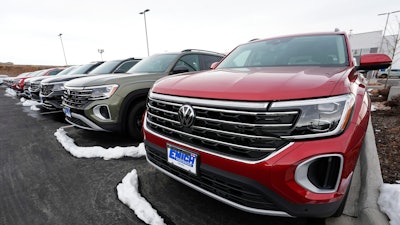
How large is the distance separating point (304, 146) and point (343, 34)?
2.25 m

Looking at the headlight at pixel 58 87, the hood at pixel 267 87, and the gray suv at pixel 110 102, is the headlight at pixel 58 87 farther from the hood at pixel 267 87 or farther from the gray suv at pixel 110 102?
the hood at pixel 267 87

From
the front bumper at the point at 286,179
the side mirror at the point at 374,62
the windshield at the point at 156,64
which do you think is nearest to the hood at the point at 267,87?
the front bumper at the point at 286,179

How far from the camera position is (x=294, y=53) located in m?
2.79

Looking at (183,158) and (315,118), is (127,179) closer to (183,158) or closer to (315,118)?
(183,158)

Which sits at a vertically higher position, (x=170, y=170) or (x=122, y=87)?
(x=122, y=87)

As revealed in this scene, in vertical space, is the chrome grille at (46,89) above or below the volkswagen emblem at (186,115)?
below

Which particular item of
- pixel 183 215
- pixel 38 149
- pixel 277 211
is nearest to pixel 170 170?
pixel 183 215

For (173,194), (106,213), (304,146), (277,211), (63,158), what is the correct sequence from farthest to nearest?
(63,158)
(173,194)
(106,213)
(277,211)
(304,146)

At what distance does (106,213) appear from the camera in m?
2.18

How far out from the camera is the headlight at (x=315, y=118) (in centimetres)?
144

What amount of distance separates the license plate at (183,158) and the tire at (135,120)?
2.14 metres

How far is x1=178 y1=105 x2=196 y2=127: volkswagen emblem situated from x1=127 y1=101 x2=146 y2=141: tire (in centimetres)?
229

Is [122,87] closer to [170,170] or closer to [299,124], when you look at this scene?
[170,170]

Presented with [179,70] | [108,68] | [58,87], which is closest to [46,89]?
[58,87]
